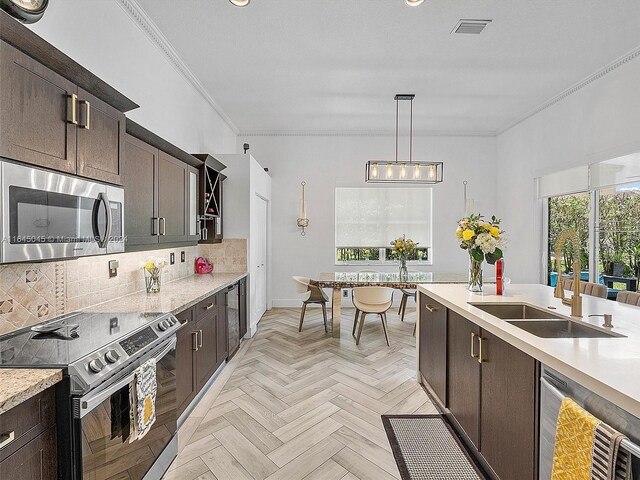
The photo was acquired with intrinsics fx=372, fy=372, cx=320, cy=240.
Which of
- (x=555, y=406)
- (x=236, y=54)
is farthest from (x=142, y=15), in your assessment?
(x=555, y=406)

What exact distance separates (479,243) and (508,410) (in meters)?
1.40

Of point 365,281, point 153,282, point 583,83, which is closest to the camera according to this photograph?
point 153,282

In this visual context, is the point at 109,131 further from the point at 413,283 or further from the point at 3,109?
the point at 413,283

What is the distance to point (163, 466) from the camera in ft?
6.91

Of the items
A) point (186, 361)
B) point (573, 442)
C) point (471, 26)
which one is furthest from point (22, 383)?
point (471, 26)

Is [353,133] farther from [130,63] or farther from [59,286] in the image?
[59,286]

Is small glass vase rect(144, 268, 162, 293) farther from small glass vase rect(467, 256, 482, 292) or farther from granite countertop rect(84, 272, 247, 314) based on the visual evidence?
small glass vase rect(467, 256, 482, 292)

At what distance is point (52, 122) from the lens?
1612 mm

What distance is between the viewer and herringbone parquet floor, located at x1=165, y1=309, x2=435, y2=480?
222 cm

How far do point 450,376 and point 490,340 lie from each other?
0.74 metres

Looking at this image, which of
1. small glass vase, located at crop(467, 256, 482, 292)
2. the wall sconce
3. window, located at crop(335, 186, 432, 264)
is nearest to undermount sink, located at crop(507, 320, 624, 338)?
small glass vase, located at crop(467, 256, 482, 292)

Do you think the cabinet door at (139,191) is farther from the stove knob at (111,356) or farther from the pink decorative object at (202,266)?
the pink decorative object at (202,266)

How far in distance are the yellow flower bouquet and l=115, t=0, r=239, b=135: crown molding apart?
3126 millimetres

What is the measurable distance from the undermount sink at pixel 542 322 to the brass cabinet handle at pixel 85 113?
2.46m
